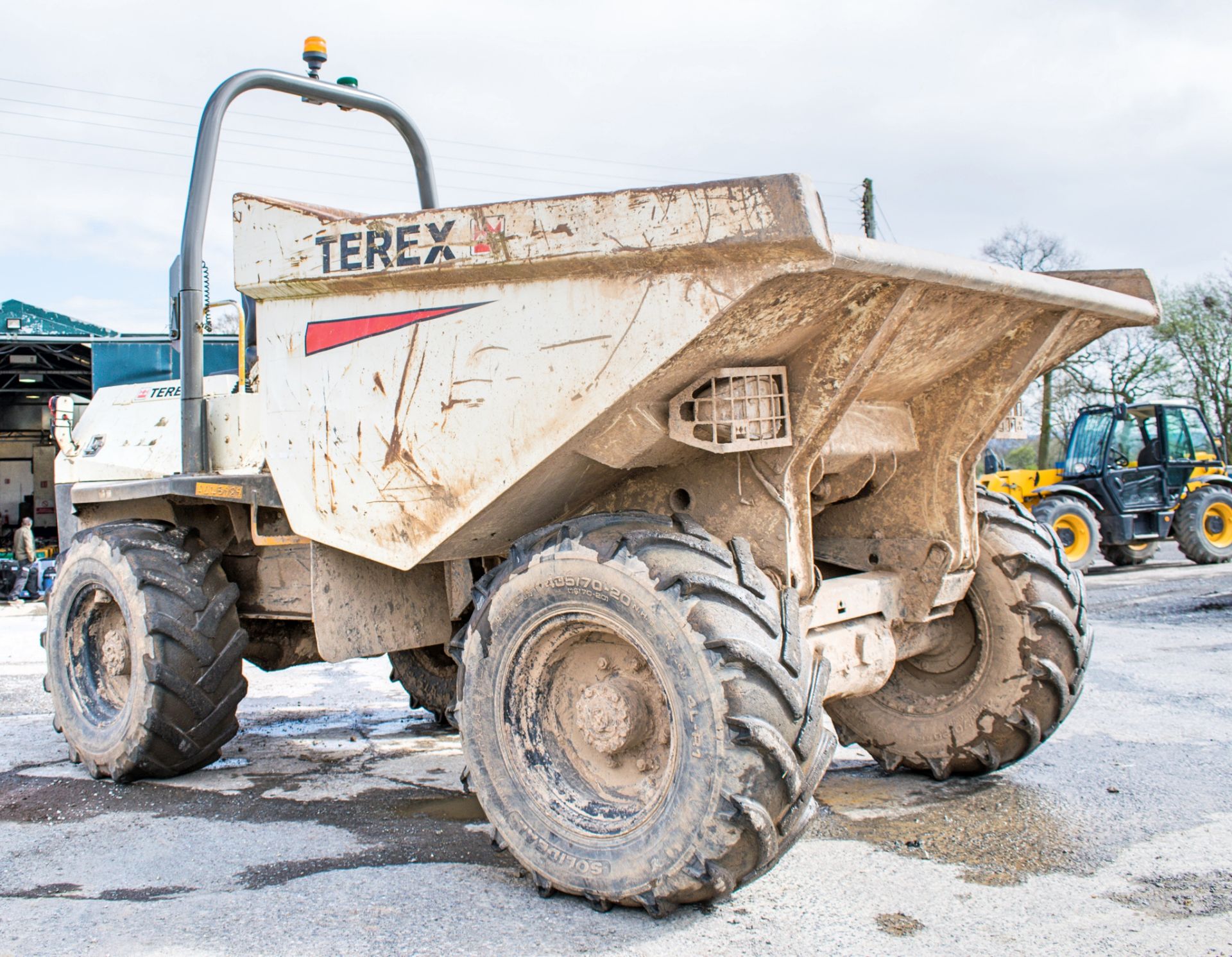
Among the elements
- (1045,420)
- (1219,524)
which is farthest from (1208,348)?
(1219,524)

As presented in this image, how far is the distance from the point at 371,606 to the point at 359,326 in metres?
1.18

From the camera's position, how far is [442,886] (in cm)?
327

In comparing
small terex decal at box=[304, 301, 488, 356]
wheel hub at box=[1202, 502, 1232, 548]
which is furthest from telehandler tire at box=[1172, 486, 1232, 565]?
small terex decal at box=[304, 301, 488, 356]

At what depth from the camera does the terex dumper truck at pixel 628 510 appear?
287 centimetres

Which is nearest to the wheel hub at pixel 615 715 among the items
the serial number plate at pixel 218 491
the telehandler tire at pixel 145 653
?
the serial number plate at pixel 218 491

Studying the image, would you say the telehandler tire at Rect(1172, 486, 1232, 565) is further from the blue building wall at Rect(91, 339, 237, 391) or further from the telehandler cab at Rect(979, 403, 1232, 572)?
the blue building wall at Rect(91, 339, 237, 391)

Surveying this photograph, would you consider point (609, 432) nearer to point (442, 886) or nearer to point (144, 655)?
point (442, 886)

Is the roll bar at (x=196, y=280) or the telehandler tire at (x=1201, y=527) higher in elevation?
the roll bar at (x=196, y=280)

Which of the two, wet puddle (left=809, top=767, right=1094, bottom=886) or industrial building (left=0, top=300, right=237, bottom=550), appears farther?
industrial building (left=0, top=300, right=237, bottom=550)

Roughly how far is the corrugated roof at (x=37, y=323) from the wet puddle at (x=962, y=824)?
18.2 metres

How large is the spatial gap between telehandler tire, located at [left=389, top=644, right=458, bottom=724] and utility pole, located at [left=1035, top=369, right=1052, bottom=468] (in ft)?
81.4

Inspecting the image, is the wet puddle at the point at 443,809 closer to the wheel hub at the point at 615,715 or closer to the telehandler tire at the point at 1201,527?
the wheel hub at the point at 615,715

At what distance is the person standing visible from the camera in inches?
583

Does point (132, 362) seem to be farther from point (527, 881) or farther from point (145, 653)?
point (527, 881)
